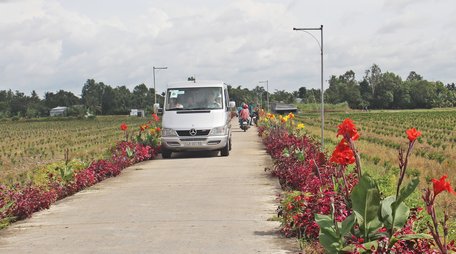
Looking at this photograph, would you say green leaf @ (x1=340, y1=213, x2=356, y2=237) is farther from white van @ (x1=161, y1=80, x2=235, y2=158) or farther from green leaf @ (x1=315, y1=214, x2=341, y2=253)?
white van @ (x1=161, y1=80, x2=235, y2=158)

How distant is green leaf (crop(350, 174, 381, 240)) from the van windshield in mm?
13166

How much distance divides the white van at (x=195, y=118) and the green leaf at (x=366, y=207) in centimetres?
1238

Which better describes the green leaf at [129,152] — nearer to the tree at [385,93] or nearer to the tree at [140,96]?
the tree at [385,93]

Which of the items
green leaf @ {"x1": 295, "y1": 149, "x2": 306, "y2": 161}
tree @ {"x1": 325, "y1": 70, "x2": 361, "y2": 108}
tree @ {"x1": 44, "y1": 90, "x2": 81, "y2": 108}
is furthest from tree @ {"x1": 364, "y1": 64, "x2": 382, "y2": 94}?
green leaf @ {"x1": 295, "y1": 149, "x2": 306, "y2": 161}

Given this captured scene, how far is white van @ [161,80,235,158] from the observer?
1731 centimetres

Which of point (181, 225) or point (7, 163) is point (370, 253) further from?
point (7, 163)

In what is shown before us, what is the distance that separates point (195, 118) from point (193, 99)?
863 mm

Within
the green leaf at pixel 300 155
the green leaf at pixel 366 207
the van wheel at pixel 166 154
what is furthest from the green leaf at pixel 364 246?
the van wheel at pixel 166 154

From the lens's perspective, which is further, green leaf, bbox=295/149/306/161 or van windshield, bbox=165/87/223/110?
van windshield, bbox=165/87/223/110

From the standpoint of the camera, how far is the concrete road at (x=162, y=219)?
21.4 feet

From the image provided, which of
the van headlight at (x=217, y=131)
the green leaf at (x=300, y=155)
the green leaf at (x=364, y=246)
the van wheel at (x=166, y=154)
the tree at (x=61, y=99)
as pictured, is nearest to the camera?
the green leaf at (x=364, y=246)

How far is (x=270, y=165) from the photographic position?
14.7 m

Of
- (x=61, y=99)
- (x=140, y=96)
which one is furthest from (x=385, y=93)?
(x=61, y=99)

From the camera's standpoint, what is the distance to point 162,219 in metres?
8.01
